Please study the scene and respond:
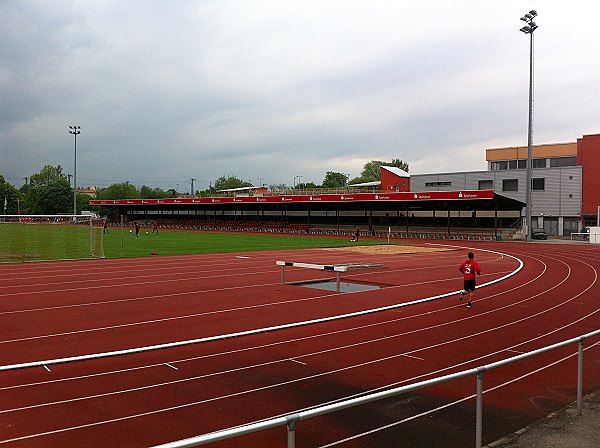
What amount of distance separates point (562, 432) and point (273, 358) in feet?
16.5

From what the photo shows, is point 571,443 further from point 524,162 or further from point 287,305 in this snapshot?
point 524,162

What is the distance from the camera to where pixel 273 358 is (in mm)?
9719

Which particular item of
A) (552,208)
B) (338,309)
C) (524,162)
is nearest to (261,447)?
(338,309)

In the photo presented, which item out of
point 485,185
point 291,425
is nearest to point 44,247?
point 291,425

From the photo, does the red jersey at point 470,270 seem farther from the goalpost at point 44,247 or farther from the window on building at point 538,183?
the window on building at point 538,183

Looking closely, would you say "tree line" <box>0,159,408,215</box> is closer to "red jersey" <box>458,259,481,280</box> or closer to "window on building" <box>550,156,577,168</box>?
"window on building" <box>550,156,577,168</box>

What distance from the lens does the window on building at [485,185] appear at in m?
69.8

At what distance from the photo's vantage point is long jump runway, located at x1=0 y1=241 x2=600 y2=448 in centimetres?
643

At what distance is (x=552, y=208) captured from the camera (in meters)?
64.8

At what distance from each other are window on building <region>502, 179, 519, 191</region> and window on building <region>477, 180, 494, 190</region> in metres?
1.50

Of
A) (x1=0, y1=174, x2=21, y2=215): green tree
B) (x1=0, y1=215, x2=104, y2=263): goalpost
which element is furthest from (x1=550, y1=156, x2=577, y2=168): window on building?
Result: (x1=0, y1=174, x2=21, y2=215): green tree

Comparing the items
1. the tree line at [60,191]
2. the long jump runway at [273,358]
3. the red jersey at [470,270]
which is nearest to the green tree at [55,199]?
the tree line at [60,191]

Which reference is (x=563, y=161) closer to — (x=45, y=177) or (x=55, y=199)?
(x=55, y=199)

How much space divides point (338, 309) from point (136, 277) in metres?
10.7
